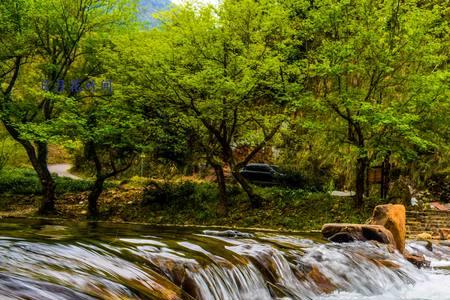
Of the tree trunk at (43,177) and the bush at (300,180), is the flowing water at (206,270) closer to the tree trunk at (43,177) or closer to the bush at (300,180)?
the bush at (300,180)

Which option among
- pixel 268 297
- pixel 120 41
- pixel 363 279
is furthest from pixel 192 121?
pixel 268 297

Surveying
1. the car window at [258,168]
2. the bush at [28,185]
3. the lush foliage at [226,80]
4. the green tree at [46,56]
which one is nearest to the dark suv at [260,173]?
the car window at [258,168]

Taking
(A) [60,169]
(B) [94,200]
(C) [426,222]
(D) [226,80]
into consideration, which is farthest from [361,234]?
(A) [60,169]

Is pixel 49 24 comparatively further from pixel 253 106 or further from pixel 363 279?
pixel 363 279

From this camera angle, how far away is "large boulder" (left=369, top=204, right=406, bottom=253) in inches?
482

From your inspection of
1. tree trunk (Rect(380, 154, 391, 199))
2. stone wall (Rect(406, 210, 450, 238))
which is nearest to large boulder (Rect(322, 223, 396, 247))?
stone wall (Rect(406, 210, 450, 238))

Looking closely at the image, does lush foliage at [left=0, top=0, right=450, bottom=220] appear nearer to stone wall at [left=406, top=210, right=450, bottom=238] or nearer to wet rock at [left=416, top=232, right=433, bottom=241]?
stone wall at [left=406, top=210, right=450, bottom=238]

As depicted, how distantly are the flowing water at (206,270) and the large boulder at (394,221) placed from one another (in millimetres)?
1365

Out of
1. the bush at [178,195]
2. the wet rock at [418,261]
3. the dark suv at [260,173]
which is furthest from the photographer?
the dark suv at [260,173]

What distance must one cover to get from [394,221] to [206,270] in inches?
281

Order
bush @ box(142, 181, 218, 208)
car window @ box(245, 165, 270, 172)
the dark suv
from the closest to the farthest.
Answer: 1. bush @ box(142, 181, 218, 208)
2. the dark suv
3. car window @ box(245, 165, 270, 172)

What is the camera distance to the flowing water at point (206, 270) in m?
5.33

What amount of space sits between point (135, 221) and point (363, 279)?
1247cm

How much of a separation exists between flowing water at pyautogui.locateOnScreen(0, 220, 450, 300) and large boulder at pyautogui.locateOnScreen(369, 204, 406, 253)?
136 cm
